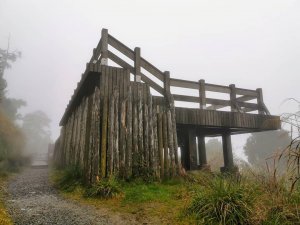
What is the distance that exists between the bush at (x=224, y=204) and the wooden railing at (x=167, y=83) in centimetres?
455

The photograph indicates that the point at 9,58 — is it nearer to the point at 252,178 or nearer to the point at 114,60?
the point at 114,60

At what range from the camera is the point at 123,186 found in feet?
20.8

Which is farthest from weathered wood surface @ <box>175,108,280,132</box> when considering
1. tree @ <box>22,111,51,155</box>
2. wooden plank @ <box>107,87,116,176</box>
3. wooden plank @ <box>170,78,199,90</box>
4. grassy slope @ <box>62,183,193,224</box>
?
tree @ <box>22,111,51,155</box>

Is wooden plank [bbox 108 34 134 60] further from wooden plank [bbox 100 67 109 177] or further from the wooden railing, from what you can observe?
wooden plank [bbox 100 67 109 177]

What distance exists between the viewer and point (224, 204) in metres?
4.18

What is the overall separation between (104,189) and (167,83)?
14.2ft

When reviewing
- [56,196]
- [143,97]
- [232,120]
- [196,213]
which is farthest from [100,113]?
[232,120]

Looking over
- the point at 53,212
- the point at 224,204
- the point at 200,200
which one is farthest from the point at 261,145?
the point at 53,212

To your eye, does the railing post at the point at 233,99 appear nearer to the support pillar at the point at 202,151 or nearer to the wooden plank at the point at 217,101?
the wooden plank at the point at 217,101

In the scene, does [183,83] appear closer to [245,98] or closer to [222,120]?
[222,120]

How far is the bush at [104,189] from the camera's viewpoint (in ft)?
18.9

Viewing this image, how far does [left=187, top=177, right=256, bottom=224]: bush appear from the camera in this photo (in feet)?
13.1

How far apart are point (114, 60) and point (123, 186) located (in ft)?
11.7

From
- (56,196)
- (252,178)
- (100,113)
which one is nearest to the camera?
(252,178)
